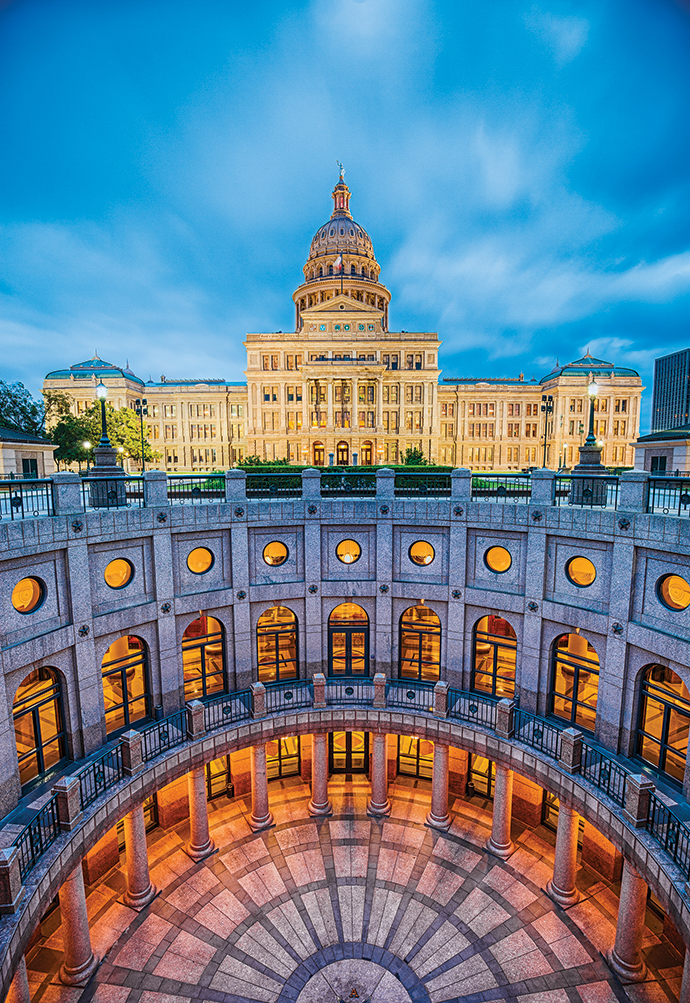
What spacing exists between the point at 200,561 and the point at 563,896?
1575 cm

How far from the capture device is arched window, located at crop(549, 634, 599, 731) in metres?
15.2

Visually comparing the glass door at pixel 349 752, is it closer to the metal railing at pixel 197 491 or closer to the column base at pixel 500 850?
the column base at pixel 500 850

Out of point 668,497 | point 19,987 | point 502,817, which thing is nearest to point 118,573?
Answer: point 19,987

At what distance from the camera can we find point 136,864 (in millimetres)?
13883

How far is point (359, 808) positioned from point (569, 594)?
11641 mm

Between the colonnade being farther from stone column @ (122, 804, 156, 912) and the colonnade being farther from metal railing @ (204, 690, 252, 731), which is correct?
metal railing @ (204, 690, 252, 731)

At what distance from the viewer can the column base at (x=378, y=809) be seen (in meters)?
17.4


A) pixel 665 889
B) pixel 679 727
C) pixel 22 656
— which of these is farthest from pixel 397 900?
pixel 22 656

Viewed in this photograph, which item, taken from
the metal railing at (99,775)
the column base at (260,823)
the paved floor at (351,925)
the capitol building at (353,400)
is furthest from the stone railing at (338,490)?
the capitol building at (353,400)

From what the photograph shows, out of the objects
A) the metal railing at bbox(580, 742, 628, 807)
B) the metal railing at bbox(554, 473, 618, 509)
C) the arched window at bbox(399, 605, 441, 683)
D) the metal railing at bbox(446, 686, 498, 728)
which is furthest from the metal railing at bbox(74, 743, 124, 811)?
the metal railing at bbox(554, 473, 618, 509)

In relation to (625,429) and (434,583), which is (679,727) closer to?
(434,583)

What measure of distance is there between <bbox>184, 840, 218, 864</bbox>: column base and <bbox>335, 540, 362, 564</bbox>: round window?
1095cm

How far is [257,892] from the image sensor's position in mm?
14344

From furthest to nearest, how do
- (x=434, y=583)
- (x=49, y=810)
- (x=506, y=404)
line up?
(x=506, y=404) < (x=434, y=583) < (x=49, y=810)
